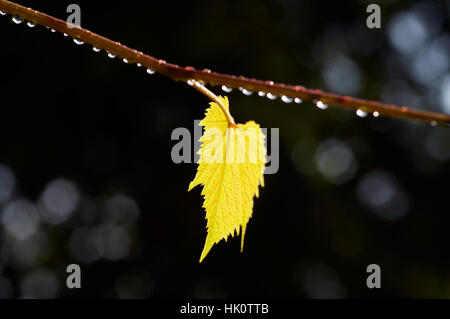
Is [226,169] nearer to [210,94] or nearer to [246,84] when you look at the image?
[210,94]

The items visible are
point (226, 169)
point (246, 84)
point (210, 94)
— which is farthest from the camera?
point (226, 169)

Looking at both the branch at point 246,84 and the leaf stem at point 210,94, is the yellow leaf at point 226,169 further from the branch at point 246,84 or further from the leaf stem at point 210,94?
the branch at point 246,84

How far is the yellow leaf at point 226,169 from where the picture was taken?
461 mm

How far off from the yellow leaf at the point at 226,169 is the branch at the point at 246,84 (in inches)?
6.8

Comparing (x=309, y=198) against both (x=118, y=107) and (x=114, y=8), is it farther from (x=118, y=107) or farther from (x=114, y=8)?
(x=114, y=8)

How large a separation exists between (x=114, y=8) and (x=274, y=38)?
1144 millimetres

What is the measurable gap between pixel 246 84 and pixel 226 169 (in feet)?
0.76

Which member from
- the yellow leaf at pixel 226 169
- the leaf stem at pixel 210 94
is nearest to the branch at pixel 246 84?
the leaf stem at pixel 210 94

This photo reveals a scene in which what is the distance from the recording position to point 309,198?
3.61 meters

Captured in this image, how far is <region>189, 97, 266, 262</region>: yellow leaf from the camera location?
46 cm

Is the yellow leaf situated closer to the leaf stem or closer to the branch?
the leaf stem

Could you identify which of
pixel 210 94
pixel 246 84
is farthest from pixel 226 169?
pixel 246 84

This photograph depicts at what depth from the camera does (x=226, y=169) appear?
1.59 feet

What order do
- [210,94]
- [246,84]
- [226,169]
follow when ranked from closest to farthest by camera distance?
[246,84], [210,94], [226,169]
